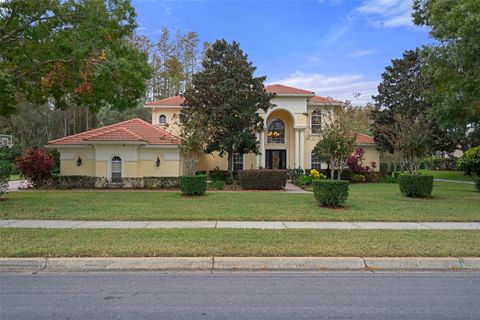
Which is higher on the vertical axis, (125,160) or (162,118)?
(162,118)

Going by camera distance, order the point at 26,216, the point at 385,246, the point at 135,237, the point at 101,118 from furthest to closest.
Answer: the point at 101,118
the point at 26,216
the point at 135,237
the point at 385,246

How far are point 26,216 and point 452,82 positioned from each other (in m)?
18.1

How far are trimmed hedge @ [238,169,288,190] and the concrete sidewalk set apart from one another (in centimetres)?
1127

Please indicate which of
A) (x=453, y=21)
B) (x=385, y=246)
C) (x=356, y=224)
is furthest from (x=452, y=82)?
(x=385, y=246)

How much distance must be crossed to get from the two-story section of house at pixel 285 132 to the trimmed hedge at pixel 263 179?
869 centimetres

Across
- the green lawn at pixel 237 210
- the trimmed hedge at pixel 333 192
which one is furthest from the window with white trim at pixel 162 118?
the trimmed hedge at pixel 333 192

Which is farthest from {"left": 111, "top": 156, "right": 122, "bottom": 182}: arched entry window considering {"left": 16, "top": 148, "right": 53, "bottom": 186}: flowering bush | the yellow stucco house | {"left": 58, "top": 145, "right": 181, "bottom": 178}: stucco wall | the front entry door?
the front entry door

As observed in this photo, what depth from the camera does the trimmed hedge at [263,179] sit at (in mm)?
22391

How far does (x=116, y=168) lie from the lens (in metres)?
23.5

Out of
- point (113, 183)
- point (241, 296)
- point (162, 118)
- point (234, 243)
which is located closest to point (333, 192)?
point (234, 243)

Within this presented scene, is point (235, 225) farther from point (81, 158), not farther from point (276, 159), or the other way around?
point (276, 159)

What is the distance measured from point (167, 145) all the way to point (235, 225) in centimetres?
1421

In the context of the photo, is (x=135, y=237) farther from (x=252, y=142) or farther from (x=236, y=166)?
(x=236, y=166)

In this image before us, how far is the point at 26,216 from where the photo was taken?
458 inches
